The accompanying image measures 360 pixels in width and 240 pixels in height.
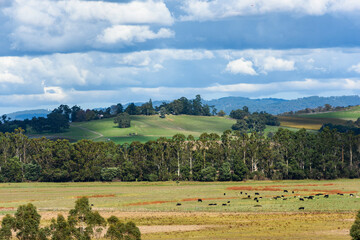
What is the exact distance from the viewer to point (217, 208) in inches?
3477

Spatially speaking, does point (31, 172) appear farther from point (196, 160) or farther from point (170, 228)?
point (170, 228)

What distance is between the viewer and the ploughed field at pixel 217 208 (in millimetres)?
67188

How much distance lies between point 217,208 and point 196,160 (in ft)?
224

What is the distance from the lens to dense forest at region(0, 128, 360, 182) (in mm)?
153500

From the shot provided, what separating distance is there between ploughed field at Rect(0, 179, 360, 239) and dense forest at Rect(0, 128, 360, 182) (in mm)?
14310

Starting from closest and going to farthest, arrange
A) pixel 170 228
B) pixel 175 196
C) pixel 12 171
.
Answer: pixel 170 228 < pixel 175 196 < pixel 12 171

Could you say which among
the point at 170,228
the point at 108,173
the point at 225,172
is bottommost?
the point at 170,228

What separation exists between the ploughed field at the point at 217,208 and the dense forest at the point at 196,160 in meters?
14.3

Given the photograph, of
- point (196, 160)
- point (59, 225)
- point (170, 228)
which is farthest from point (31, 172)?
point (59, 225)

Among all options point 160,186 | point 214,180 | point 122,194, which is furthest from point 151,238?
point 214,180

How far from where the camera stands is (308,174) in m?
153

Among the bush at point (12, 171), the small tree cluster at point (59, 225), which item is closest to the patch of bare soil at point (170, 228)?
the small tree cluster at point (59, 225)

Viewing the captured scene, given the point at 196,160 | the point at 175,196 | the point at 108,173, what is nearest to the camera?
the point at 175,196

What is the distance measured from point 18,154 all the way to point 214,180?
61.4m
